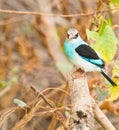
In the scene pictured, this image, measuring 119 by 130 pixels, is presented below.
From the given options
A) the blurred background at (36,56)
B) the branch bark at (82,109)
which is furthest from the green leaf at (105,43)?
the blurred background at (36,56)

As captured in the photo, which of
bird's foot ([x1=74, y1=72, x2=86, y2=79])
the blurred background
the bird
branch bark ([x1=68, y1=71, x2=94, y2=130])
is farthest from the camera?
the blurred background

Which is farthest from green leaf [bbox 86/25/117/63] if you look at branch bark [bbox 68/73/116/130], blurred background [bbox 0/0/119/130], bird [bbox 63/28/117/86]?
blurred background [bbox 0/0/119/130]

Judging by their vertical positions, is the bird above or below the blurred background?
above

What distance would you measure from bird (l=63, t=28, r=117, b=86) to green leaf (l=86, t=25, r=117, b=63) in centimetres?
5

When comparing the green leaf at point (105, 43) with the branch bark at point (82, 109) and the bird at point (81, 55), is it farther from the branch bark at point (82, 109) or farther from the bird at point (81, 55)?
the branch bark at point (82, 109)

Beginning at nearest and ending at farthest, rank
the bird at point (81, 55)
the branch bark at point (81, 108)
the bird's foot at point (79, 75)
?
the branch bark at point (81, 108) → the bird's foot at point (79, 75) → the bird at point (81, 55)

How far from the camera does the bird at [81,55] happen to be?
6.72 ft

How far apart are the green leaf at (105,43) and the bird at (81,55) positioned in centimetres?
5

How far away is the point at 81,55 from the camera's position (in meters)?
2.12

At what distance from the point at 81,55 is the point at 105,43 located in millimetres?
166

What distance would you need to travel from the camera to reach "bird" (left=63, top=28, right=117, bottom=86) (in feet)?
6.72

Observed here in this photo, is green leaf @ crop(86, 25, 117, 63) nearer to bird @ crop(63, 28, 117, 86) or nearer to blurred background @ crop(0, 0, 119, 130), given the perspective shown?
bird @ crop(63, 28, 117, 86)

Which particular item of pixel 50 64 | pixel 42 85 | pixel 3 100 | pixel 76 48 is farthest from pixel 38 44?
pixel 76 48

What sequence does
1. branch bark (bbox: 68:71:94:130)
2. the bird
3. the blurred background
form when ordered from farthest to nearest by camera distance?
the blurred background < the bird < branch bark (bbox: 68:71:94:130)
